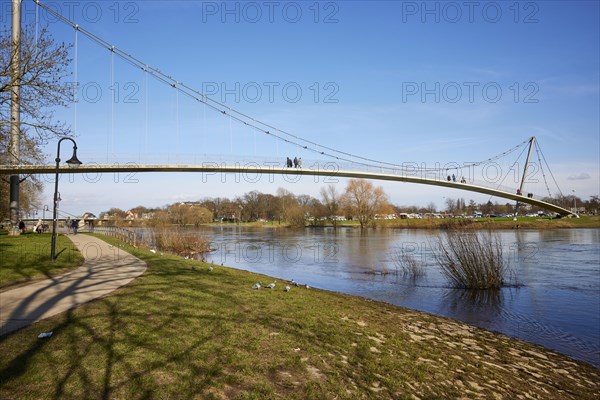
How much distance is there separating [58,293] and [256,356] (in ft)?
14.1

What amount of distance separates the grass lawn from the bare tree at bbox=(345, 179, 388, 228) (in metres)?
57.0

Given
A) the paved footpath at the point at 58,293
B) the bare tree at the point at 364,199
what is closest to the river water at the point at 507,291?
the paved footpath at the point at 58,293

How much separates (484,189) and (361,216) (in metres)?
23.7

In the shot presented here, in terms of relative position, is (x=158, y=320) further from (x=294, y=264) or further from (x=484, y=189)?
(x=484, y=189)

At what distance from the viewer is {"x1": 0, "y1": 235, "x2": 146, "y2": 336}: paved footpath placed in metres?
5.18

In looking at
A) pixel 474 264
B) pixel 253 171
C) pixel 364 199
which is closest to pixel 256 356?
pixel 474 264

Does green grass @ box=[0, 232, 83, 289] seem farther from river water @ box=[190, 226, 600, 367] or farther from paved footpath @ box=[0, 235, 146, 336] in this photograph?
river water @ box=[190, 226, 600, 367]

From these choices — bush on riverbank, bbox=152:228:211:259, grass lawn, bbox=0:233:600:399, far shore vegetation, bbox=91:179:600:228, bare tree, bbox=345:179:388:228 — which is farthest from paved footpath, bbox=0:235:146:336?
bare tree, bbox=345:179:388:228

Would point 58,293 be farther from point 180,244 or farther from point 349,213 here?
point 349,213

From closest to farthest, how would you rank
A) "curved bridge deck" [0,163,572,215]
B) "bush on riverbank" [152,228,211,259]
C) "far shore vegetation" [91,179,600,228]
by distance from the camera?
"bush on riverbank" [152,228,211,259] < "curved bridge deck" [0,163,572,215] < "far shore vegetation" [91,179,600,228]

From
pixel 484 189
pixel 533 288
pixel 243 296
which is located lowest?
pixel 533 288

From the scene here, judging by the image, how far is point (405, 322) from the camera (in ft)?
23.6

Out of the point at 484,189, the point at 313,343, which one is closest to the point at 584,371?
the point at 313,343

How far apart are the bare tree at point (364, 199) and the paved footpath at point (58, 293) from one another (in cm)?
5533
